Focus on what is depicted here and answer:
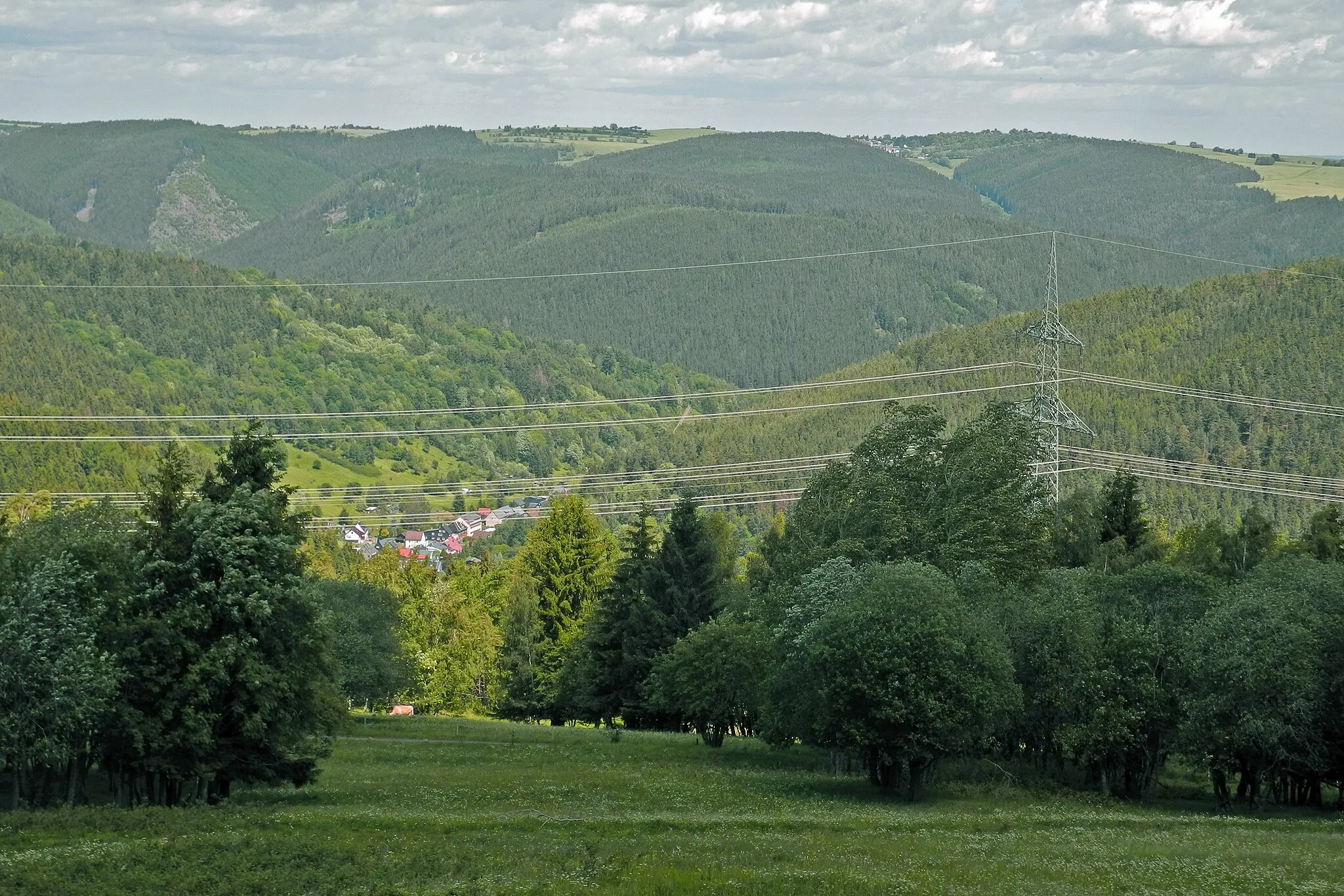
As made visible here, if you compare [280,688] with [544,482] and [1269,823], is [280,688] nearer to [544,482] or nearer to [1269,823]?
[1269,823]

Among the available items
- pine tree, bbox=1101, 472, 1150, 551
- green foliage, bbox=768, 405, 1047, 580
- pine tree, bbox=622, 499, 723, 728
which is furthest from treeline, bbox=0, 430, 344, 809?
pine tree, bbox=1101, 472, 1150, 551

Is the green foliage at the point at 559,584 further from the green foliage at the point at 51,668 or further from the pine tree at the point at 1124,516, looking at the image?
the green foliage at the point at 51,668

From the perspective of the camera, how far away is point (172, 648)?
170ft

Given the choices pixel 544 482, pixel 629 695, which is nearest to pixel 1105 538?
pixel 629 695

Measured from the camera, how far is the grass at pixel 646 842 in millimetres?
39281

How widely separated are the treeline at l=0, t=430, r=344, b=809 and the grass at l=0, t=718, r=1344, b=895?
7.57 feet

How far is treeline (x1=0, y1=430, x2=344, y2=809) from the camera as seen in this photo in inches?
1953

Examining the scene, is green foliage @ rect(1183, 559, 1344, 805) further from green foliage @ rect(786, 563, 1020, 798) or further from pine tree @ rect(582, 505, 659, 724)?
pine tree @ rect(582, 505, 659, 724)

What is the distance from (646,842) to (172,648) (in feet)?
55.6

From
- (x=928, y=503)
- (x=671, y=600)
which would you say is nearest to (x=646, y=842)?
(x=928, y=503)

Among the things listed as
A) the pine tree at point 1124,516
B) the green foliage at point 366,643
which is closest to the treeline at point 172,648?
the green foliage at point 366,643

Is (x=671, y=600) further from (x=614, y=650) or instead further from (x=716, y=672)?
(x=716, y=672)

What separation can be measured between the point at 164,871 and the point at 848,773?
123ft

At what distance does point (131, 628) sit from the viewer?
5156 centimetres
